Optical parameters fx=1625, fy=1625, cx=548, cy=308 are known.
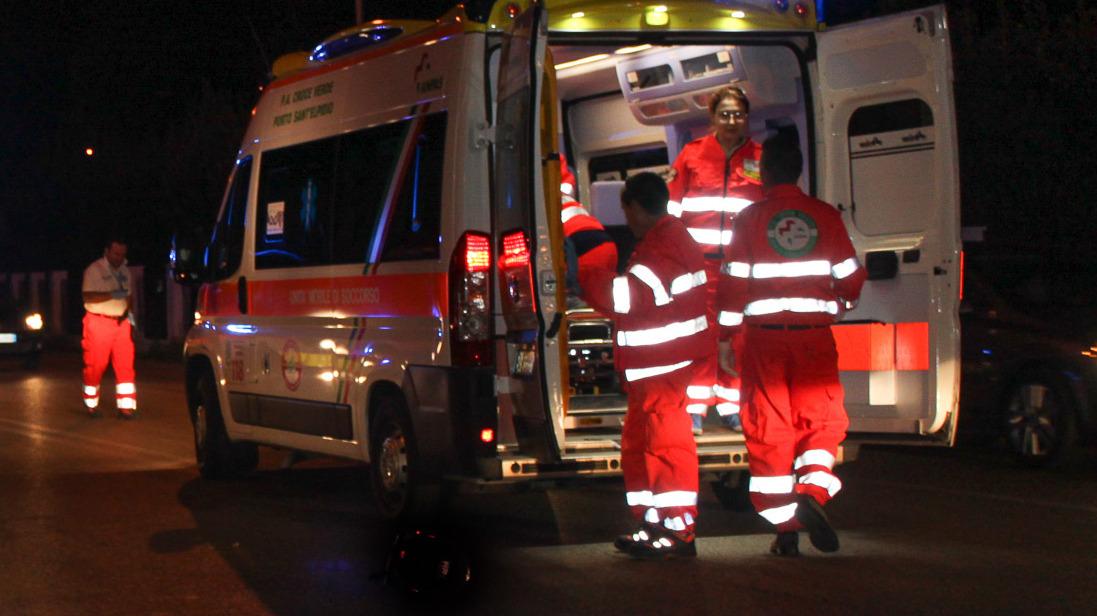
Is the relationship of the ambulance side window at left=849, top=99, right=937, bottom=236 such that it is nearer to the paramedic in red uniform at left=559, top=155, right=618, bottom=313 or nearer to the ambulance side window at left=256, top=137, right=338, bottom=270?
the paramedic in red uniform at left=559, top=155, right=618, bottom=313

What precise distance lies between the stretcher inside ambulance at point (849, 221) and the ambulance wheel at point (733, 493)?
730 millimetres

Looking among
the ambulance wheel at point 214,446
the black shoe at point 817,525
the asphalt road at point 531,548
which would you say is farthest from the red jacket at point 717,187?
the ambulance wheel at point 214,446

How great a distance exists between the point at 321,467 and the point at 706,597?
221 inches

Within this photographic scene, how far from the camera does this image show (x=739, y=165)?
887cm

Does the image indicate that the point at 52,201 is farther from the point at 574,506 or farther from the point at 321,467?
the point at 574,506

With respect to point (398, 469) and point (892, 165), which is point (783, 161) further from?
point (398, 469)

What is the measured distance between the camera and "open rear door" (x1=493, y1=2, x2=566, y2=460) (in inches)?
290

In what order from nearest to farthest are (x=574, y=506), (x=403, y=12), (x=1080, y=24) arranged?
(x=574, y=506) < (x=1080, y=24) < (x=403, y=12)

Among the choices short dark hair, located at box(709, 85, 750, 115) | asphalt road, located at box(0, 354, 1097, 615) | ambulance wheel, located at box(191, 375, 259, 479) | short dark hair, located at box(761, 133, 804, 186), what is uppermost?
short dark hair, located at box(709, 85, 750, 115)

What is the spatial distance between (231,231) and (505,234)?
3196 mm

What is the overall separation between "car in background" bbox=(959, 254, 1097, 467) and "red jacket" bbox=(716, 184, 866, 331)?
3.74 meters

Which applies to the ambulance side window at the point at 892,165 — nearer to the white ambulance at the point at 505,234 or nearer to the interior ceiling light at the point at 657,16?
the white ambulance at the point at 505,234

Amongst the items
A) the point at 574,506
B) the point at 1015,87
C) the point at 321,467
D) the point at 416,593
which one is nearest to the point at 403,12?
the point at 1015,87

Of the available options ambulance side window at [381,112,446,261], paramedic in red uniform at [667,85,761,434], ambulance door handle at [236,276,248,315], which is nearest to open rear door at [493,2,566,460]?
ambulance side window at [381,112,446,261]
